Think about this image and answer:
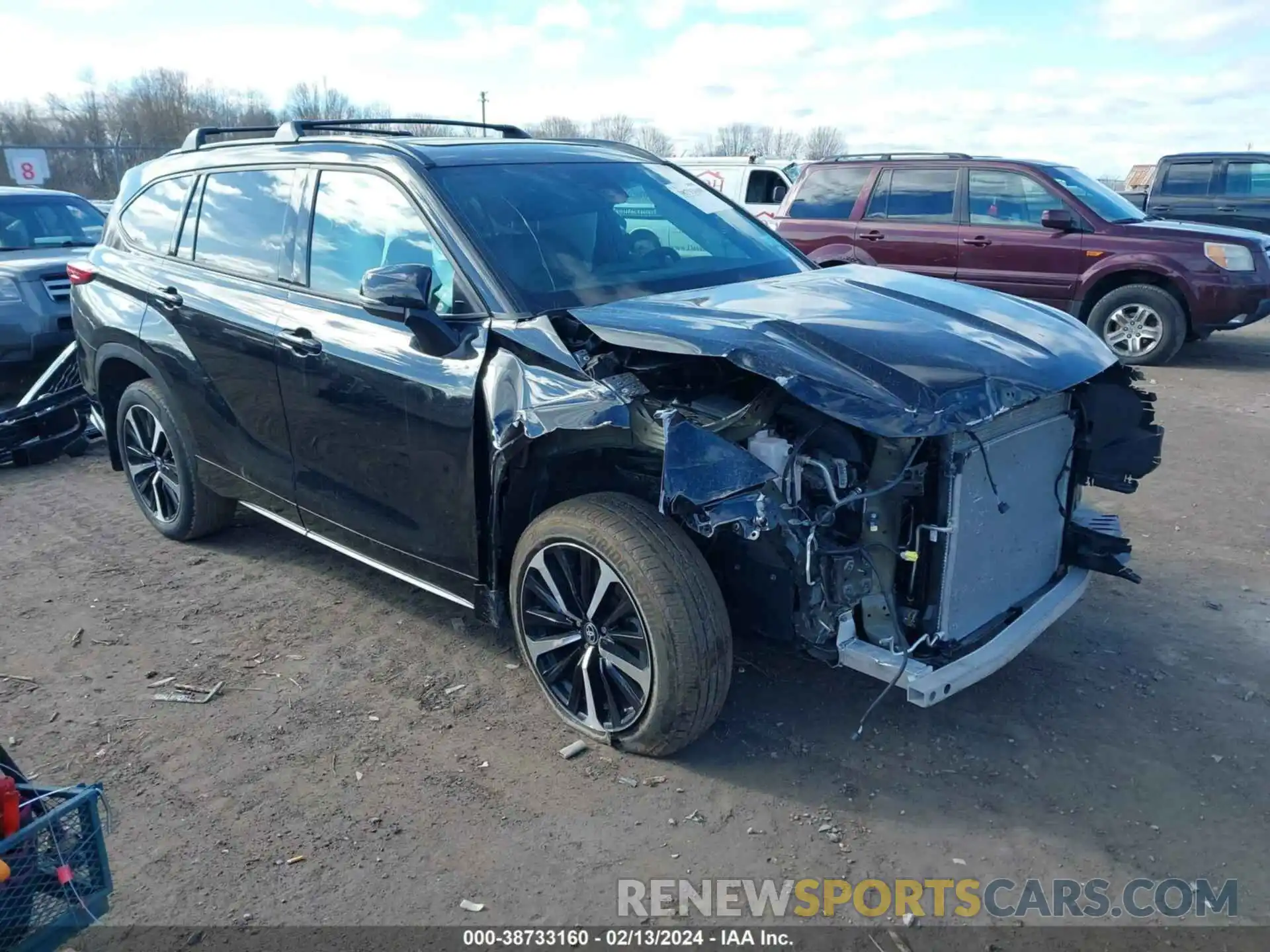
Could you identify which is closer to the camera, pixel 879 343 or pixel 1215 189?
pixel 879 343

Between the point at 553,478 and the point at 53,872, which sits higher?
the point at 553,478

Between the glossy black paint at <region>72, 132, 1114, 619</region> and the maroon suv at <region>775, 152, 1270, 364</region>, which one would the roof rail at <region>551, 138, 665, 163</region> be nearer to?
the glossy black paint at <region>72, 132, 1114, 619</region>

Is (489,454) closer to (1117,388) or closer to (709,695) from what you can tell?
(709,695)

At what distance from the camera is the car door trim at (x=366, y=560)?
3787 millimetres

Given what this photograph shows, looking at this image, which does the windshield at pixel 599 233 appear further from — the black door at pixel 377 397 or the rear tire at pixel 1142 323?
the rear tire at pixel 1142 323

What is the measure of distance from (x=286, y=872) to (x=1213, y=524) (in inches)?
198

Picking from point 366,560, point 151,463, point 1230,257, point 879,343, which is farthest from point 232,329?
point 1230,257

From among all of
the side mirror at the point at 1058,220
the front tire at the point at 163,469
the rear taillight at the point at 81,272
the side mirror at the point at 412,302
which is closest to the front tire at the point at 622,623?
the side mirror at the point at 412,302

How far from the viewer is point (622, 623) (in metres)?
3.28

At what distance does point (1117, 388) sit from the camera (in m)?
3.69

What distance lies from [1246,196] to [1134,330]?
652cm

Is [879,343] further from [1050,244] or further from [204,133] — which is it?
[1050,244]

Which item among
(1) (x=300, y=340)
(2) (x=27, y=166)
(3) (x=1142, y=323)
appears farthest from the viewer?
(2) (x=27, y=166)

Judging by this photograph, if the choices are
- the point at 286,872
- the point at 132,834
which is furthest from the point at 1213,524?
the point at 132,834
